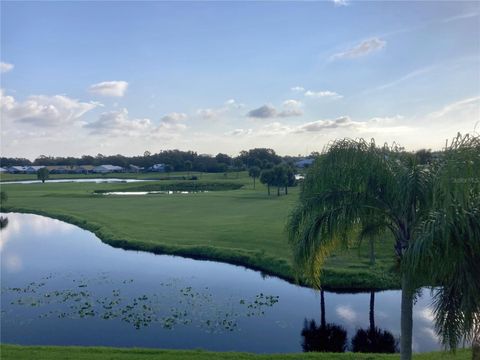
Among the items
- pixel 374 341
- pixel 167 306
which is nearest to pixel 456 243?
pixel 374 341

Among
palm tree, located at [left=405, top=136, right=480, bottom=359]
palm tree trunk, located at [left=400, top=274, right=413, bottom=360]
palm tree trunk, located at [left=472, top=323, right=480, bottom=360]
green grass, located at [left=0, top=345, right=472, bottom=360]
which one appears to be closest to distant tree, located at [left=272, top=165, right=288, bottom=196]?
green grass, located at [left=0, top=345, right=472, bottom=360]

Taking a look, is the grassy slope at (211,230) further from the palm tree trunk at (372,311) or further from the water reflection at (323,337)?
the water reflection at (323,337)

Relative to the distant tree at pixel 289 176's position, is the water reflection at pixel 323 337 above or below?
below

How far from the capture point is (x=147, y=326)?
19.5m

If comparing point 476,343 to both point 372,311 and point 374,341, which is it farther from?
point 372,311

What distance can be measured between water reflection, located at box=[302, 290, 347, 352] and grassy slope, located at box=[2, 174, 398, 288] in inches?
183

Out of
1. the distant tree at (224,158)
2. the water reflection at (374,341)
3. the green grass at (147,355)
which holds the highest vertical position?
the distant tree at (224,158)

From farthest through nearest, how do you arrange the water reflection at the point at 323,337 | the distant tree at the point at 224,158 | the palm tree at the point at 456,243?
the distant tree at the point at 224,158 → the water reflection at the point at 323,337 → the palm tree at the point at 456,243

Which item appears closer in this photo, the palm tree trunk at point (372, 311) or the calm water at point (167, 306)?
the calm water at point (167, 306)

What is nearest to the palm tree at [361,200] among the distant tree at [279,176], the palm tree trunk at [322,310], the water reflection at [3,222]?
the palm tree trunk at [322,310]

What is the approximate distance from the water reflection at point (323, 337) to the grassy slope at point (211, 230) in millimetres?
4645

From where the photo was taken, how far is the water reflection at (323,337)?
17984 millimetres

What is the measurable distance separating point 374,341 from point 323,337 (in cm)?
230

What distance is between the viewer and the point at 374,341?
18.6 metres
